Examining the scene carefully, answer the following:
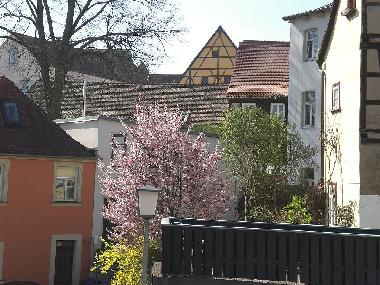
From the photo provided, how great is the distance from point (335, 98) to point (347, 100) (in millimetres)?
1907

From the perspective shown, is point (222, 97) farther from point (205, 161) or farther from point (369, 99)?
point (369, 99)

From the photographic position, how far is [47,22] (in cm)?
2828

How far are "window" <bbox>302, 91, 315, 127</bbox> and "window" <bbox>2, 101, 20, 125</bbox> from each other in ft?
45.2

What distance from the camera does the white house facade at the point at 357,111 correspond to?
560 inches

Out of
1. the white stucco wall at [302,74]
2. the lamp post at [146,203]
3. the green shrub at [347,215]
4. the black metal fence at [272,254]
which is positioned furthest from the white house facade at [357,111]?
the white stucco wall at [302,74]

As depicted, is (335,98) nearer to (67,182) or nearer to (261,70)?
(67,182)

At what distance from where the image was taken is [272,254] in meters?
10.4

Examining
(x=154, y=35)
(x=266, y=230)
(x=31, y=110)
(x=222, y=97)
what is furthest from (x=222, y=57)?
(x=266, y=230)

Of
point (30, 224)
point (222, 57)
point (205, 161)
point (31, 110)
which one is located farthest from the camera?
point (222, 57)

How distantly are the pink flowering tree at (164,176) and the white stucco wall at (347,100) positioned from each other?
163 inches

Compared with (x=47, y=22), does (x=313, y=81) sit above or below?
below

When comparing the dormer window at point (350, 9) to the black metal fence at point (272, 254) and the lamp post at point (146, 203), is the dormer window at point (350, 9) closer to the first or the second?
the black metal fence at point (272, 254)

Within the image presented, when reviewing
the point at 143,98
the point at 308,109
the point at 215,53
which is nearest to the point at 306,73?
the point at 308,109

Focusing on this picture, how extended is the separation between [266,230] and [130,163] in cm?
762
